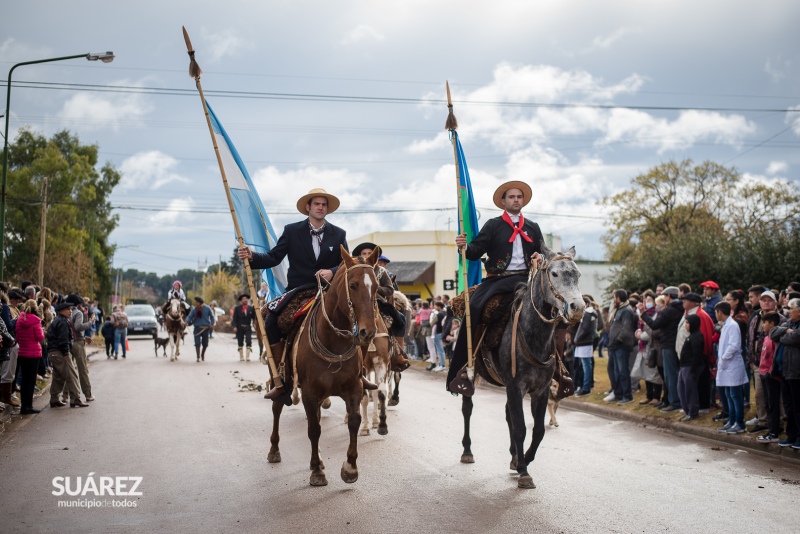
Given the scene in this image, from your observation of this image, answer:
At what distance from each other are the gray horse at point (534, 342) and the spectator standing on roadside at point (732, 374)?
4585 millimetres

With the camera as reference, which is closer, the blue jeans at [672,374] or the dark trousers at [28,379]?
the dark trousers at [28,379]

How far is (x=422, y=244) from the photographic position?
56.9 metres

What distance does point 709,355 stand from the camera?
12.9 m

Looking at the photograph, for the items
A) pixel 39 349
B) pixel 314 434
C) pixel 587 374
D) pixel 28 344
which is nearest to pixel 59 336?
pixel 39 349

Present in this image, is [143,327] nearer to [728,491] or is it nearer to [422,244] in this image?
[422,244]

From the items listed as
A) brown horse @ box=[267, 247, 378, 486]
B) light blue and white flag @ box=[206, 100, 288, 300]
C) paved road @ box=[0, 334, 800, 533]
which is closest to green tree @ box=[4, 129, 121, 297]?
paved road @ box=[0, 334, 800, 533]

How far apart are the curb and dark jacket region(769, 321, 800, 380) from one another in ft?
3.38

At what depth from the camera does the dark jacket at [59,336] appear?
1387 centimetres

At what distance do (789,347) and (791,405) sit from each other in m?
0.81

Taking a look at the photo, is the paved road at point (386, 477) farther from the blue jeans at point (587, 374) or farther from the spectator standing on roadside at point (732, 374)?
the blue jeans at point (587, 374)

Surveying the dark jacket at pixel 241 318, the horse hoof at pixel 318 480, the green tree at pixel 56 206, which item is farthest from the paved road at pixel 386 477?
the green tree at pixel 56 206

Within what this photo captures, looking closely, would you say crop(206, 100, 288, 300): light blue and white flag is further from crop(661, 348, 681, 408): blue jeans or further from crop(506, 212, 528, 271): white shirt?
crop(661, 348, 681, 408): blue jeans

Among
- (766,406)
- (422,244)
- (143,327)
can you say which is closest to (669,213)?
(422,244)

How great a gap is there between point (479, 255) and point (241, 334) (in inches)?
767
